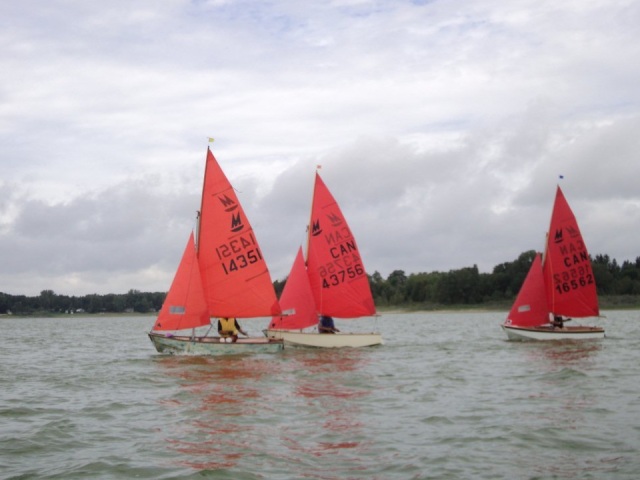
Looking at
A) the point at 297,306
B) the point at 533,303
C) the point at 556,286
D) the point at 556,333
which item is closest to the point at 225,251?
the point at 297,306

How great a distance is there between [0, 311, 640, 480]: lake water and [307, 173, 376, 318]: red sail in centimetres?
703

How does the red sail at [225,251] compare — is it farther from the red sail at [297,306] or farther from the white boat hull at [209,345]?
the red sail at [297,306]

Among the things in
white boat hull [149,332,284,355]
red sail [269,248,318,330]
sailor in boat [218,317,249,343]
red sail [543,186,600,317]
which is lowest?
white boat hull [149,332,284,355]

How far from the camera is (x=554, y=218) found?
39.9 m

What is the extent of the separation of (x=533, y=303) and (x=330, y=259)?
10424mm

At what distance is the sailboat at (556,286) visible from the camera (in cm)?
3934

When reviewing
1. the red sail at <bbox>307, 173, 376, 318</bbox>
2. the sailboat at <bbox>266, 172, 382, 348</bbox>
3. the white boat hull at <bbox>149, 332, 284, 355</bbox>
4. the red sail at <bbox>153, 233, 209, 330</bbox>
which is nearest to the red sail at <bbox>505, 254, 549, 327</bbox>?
the sailboat at <bbox>266, 172, 382, 348</bbox>

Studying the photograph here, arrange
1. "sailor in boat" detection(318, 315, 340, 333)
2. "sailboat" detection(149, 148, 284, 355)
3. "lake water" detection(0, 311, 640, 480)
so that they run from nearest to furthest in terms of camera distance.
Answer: "lake water" detection(0, 311, 640, 480)
"sailboat" detection(149, 148, 284, 355)
"sailor in boat" detection(318, 315, 340, 333)

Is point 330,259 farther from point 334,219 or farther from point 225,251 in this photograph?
point 225,251

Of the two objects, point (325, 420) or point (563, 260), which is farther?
point (563, 260)

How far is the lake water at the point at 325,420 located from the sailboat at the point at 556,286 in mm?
9291

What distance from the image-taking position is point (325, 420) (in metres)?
16.8

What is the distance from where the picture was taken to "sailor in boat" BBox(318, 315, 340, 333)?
3635cm

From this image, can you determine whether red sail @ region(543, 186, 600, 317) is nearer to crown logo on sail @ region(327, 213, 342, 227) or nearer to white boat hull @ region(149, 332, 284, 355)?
crown logo on sail @ region(327, 213, 342, 227)
